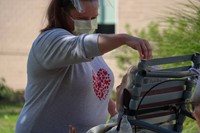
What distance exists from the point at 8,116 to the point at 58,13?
6.49 meters

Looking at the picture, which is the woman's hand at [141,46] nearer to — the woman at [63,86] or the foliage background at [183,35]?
the woman at [63,86]

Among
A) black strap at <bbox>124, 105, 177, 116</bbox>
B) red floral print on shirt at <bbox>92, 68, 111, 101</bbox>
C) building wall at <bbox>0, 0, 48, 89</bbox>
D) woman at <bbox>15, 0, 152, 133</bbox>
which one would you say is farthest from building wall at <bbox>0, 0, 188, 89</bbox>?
black strap at <bbox>124, 105, 177, 116</bbox>

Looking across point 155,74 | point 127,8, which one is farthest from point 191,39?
point 127,8

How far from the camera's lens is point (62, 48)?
10.5 ft

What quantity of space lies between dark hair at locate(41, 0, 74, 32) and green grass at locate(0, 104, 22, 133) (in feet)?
16.4

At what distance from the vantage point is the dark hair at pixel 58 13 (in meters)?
3.67

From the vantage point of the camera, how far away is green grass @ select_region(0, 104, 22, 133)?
8875mm

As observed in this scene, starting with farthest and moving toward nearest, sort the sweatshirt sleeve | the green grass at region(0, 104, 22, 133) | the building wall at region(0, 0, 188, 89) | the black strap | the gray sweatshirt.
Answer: the building wall at region(0, 0, 188, 89) → the green grass at region(0, 104, 22, 133) → the gray sweatshirt → the black strap → the sweatshirt sleeve

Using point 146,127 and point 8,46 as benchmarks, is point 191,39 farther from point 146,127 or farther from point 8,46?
point 8,46

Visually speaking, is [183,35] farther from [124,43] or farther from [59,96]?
[124,43]

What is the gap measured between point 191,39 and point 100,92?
273 centimetres

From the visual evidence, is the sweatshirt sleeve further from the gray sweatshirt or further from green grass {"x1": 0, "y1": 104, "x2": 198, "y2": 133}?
green grass {"x1": 0, "y1": 104, "x2": 198, "y2": 133}

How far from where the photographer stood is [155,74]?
3088 mm

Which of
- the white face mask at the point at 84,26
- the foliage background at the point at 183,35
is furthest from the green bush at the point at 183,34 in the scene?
the white face mask at the point at 84,26
